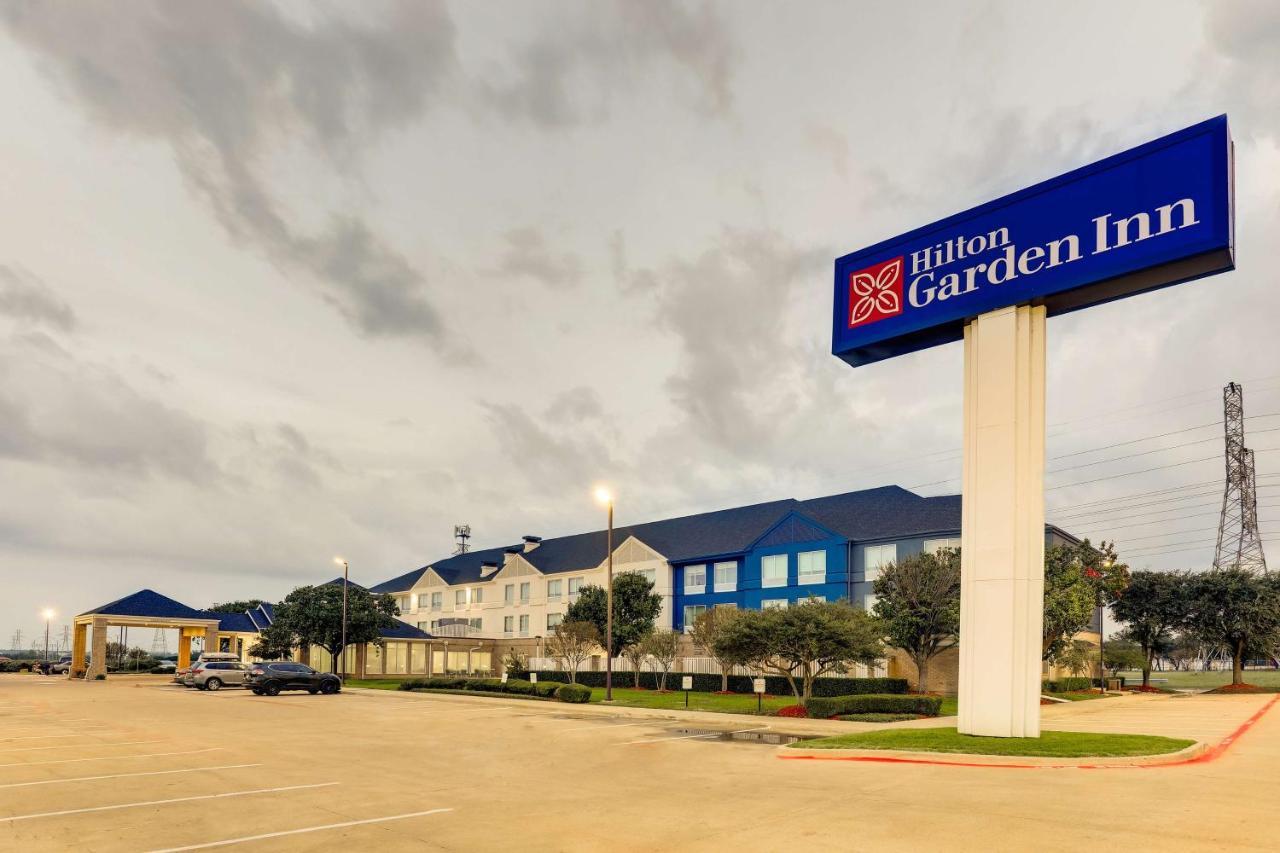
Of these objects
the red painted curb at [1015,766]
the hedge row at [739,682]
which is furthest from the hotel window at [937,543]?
the red painted curb at [1015,766]

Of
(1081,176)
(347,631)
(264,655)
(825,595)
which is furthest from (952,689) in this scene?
(264,655)

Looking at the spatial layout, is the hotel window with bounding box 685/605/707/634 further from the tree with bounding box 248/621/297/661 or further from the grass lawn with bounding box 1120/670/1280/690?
the grass lawn with bounding box 1120/670/1280/690

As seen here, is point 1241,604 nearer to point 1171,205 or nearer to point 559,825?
point 1171,205

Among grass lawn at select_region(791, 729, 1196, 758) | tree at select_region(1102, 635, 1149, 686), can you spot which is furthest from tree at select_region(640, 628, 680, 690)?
tree at select_region(1102, 635, 1149, 686)

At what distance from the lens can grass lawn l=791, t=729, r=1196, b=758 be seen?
17484 millimetres

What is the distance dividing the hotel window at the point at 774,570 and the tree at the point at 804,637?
88.4 ft

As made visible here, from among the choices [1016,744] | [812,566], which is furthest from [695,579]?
[1016,744]

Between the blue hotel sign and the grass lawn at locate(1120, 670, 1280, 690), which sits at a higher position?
the blue hotel sign

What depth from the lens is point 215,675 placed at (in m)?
49.6

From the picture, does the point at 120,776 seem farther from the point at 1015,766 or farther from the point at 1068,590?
the point at 1068,590

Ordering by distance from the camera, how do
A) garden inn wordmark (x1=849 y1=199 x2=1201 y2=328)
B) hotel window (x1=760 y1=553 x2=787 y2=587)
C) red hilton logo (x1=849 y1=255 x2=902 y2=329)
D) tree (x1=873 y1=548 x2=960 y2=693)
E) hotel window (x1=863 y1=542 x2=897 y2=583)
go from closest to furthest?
garden inn wordmark (x1=849 y1=199 x2=1201 y2=328) < red hilton logo (x1=849 y1=255 x2=902 y2=329) < tree (x1=873 y1=548 x2=960 y2=693) < hotel window (x1=863 y1=542 x2=897 y2=583) < hotel window (x1=760 y1=553 x2=787 y2=587)

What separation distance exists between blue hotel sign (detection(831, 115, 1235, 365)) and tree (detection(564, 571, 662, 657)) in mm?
36645

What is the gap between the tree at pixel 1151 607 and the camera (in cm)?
6346

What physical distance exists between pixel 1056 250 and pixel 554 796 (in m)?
15.6
